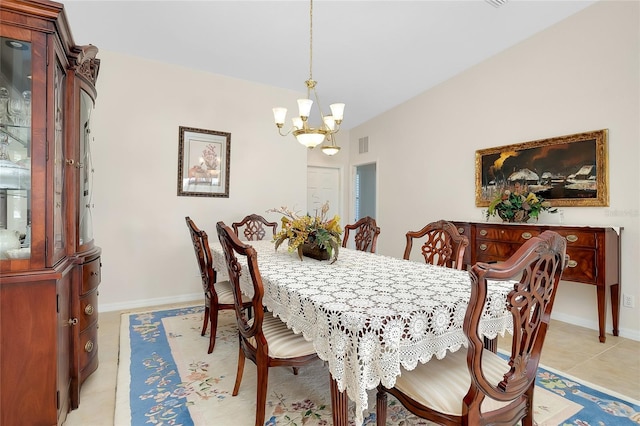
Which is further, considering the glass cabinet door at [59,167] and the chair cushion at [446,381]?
the glass cabinet door at [59,167]

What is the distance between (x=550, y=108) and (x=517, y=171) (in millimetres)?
697

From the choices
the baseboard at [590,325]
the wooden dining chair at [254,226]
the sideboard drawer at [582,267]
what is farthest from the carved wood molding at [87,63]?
the baseboard at [590,325]

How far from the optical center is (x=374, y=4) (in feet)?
9.46

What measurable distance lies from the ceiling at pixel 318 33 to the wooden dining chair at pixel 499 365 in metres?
A: 2.74

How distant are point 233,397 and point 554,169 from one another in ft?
11.7

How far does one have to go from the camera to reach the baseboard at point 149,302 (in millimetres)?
3486

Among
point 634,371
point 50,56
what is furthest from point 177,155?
point 634,371

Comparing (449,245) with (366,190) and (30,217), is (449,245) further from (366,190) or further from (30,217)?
(366,190)

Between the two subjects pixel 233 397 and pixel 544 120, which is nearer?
pixel 233 397

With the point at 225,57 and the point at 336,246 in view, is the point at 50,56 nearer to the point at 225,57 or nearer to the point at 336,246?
the point at 336,246

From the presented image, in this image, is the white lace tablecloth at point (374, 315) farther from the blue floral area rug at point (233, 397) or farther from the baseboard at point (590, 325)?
the baseboard at point (590, 325)

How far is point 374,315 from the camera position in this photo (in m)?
1.10

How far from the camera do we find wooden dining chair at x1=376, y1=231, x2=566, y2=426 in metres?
0.96

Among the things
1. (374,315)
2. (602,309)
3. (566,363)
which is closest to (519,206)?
(602,309)
